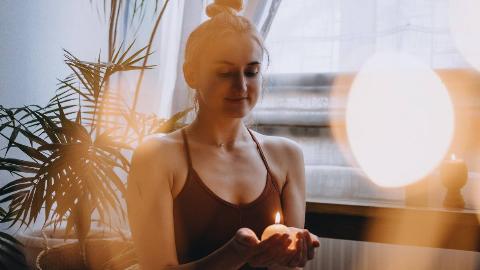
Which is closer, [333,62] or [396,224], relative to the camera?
[396,224]

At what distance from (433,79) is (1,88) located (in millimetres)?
1739

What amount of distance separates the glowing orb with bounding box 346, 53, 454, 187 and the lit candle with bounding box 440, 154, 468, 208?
0.50ft

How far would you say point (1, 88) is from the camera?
1.81 meters

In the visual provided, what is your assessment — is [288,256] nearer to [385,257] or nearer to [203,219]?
[203,219]

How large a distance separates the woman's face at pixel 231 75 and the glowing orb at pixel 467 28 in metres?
1.11

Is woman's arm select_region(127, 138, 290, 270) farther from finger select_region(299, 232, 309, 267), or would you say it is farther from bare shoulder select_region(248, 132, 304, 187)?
bare shoulder select_region(248, 132, 304, 187)

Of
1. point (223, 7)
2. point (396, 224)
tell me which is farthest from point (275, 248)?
point (396, 224)

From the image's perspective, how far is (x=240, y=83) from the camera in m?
1.07

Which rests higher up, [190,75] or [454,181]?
[190,75]

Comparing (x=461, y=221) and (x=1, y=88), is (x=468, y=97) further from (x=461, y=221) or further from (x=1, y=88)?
(x=1, y=88)

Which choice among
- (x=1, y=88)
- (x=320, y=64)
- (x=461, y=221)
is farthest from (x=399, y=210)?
(x=1, y=88)

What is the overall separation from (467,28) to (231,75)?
3.96 feet

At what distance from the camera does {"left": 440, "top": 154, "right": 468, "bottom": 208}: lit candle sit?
5.20 feet

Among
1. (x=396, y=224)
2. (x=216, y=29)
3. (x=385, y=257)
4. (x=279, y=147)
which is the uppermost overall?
(x=216, y=29)
